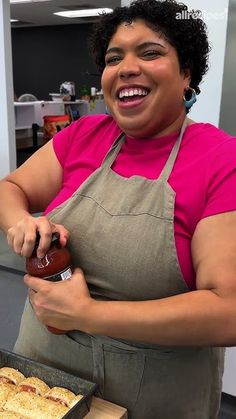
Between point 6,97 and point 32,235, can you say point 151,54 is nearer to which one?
point 32,235

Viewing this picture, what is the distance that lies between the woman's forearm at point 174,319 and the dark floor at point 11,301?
1.59m

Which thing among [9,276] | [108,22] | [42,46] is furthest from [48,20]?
[108,22]

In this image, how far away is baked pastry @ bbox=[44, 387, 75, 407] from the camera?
0.89 meters

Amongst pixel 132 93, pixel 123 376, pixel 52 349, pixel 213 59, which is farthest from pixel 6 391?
pixel 213 59

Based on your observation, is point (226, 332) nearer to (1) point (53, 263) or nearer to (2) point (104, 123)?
(1) point (53, 263)

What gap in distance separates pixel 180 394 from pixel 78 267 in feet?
1.21

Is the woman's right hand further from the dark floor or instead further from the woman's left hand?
the dark floor

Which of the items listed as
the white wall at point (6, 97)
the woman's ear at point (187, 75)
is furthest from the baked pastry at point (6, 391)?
the white wall at point (6, 97)

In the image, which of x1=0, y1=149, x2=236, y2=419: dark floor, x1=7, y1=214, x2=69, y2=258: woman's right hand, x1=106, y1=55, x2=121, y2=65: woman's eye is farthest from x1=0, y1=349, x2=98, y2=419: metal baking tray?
x1=0, y1=149, x2=236, y2=419: dark floor

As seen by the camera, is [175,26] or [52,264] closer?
[52,264]

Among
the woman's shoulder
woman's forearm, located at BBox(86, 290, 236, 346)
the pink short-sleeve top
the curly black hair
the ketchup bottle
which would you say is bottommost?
woman's forearm, located at BBox(86, 290, 236, 346)

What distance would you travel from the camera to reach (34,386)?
36.6 inches

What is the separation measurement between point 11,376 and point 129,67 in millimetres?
720

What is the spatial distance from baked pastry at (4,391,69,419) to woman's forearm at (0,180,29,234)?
14.7 inches
